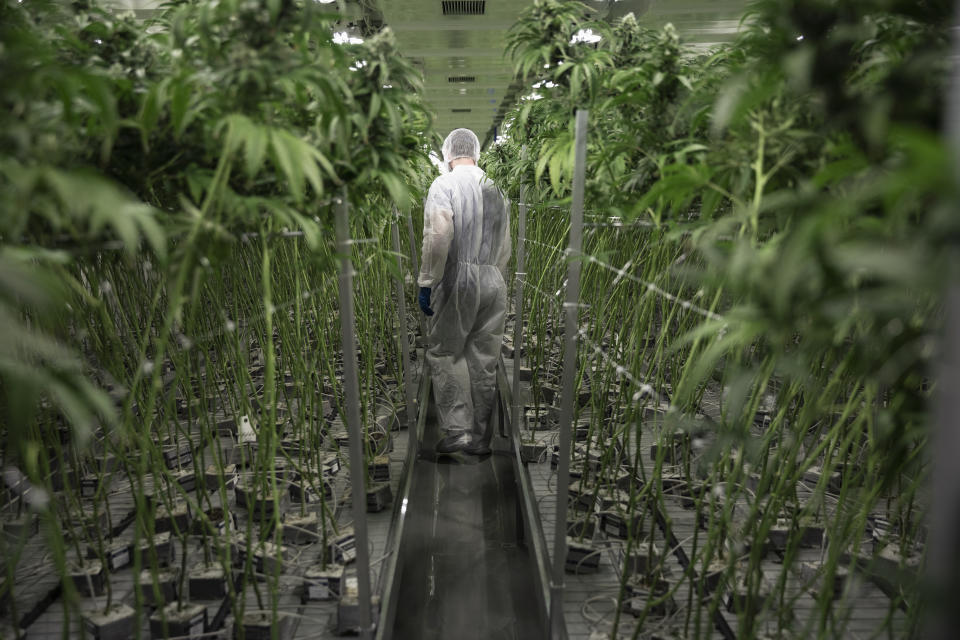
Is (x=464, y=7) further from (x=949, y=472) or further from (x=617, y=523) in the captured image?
(x=949, y=472)

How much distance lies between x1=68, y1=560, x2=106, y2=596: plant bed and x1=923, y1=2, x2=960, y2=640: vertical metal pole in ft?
5.36

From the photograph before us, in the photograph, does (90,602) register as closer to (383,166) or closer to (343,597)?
(343,597)

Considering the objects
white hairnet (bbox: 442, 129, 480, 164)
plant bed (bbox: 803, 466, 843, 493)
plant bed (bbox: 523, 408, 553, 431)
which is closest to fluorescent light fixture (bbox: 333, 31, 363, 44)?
white hairnet (bbox: 442, 129, 480, 164)

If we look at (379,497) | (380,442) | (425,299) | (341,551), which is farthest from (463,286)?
(341,551)

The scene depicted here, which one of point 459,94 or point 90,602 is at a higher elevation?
point 459,94

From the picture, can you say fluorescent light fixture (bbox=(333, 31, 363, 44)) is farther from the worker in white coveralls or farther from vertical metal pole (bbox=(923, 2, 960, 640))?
vertical metal pole (bbox=(923, 2, 960, 640))

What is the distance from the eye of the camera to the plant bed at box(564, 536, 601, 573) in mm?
1733

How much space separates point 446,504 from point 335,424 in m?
0.54

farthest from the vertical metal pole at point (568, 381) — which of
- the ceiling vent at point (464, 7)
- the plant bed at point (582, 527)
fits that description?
the ceiling vent at point (464, 7)

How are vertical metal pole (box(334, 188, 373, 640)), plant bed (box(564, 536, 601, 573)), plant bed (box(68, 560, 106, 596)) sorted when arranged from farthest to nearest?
plant bed (box(564, 536, 601, 573)) < plant bed (box(68, 560, 106, 596)) < vertical metal pole (box(334, 188, 373, 640))

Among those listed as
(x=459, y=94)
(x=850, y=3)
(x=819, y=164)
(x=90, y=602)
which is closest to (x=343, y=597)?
(x=90, y=602)

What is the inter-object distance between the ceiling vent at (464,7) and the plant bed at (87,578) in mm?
Result: 2845

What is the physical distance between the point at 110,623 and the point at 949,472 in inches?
59.5

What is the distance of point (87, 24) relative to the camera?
100 cm
